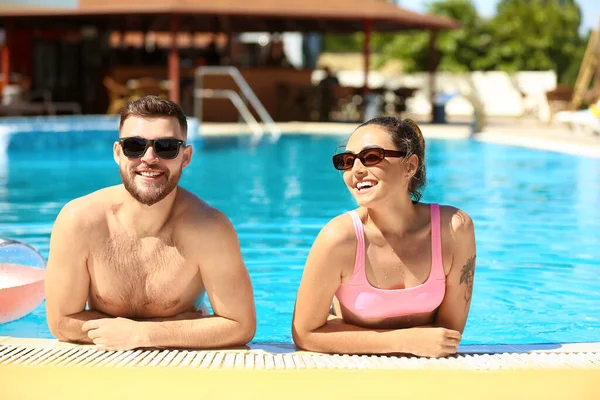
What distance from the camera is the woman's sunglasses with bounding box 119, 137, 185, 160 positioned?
2.64 metres

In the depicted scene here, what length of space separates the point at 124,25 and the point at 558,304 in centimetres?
1844

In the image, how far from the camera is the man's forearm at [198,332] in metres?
2.72

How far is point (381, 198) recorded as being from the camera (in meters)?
2.66

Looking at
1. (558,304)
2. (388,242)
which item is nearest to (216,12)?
(558,304)

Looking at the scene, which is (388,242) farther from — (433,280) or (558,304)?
(558,304)

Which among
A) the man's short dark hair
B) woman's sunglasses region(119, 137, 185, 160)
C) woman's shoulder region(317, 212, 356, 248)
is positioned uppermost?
the man's short dark hair

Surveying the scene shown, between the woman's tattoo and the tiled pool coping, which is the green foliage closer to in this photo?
the woman's tattoo

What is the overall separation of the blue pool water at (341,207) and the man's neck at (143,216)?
1344mm

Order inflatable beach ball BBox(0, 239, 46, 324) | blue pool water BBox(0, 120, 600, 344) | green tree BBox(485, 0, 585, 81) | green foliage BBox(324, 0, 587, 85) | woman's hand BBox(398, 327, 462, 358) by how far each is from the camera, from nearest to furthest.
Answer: woman's hand BBox(398, 327, 462, 358), inflatable beach ball BBox(0, 239, 46, 324), blue pool water BBox(0, 120, 600, 344), green tree BBox(485, 0, 585, 81), green foliage BBox(324, 0, 587, 85)

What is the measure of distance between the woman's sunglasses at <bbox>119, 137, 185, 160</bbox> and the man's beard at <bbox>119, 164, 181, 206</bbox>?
0.18 feet

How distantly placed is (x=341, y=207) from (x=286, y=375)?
6.20m

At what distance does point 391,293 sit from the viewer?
272 centimetres

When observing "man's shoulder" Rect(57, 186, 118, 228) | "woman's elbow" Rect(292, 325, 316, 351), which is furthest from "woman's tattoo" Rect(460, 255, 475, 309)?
"man's shoulder" Rect(57, 186, 118, 228)

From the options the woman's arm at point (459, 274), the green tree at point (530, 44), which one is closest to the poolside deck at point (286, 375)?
the woman's arm at point (459, 274)
